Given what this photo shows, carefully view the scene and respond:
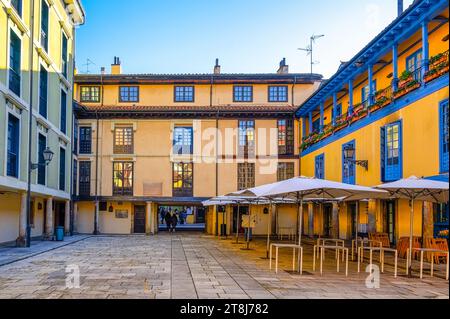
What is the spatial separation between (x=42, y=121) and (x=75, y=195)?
427 inches

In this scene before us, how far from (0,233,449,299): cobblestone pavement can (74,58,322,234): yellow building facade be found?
16720 mm

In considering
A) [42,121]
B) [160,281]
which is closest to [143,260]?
[160,281]

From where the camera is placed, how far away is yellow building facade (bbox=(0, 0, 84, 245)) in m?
18.4

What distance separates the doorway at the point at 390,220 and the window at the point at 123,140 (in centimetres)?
1799

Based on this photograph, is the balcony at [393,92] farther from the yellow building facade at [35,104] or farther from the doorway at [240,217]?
the yellow building facade at [35,104]

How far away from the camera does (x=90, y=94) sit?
113 ft

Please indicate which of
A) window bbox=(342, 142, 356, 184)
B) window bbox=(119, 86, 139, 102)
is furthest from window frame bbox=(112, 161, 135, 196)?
window bbox=(342, 142, 356, 184)

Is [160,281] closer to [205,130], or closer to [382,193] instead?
[382,193]

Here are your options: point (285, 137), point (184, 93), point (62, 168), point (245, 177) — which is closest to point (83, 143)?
point (62, 168)

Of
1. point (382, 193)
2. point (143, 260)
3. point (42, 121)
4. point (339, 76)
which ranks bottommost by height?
point (143, 260)

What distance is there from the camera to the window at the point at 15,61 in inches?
752

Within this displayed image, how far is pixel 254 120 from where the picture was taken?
110ft

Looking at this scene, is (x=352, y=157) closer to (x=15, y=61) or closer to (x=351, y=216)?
(x=351, y=216)

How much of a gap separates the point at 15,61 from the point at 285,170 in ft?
62.0
